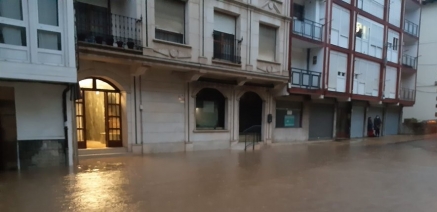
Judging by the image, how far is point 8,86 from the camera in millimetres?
6891

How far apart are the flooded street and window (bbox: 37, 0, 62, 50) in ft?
11.0

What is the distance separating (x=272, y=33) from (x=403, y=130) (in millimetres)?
17630

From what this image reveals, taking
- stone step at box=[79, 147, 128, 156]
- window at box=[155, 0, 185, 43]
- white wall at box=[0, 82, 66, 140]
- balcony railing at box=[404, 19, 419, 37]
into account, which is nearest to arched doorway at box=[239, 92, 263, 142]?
window at box=[155, 0, 185, 43]

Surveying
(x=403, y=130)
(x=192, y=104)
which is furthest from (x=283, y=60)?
(x=403, y=130)

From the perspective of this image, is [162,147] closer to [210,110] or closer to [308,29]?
[210,110]

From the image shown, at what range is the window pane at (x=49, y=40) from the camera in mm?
6734

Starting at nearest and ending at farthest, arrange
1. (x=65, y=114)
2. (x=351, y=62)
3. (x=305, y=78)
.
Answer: (x=65, y=114), (x=305, y=78), (x=351, y=62)

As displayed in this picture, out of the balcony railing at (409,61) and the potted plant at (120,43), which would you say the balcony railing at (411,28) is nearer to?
the balcony railing at (409,61)

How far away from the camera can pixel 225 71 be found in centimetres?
1112

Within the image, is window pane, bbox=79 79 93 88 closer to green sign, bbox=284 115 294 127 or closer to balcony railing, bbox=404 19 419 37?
green sign, bbox=284 115 294 127

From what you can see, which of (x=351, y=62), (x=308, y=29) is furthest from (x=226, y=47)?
(x=351, y=62)

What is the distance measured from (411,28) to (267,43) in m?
16.8

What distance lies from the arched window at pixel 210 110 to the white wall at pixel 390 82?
46.7ft

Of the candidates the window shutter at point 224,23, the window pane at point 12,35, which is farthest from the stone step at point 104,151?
the window shutter at point 224,23
